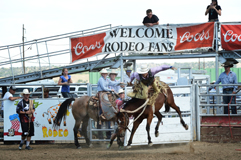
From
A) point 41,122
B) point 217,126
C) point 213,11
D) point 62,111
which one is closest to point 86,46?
point 62,111

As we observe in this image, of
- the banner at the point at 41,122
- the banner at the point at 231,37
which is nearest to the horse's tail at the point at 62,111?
the banner at the point at 41,122

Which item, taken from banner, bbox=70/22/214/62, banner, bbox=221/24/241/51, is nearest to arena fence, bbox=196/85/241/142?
banner, bbox=221/24/241/51

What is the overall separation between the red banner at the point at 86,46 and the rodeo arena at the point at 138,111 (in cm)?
4

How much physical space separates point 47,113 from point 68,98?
2.87 ft

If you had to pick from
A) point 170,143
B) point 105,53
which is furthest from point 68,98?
point 170,143

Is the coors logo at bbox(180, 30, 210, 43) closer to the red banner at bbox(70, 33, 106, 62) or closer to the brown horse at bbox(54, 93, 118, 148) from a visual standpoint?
the red banner at bbox(70, 33, 106, 62)

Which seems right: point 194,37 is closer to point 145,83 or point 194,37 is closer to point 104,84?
point 104,84

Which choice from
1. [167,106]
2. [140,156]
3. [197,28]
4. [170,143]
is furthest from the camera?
[197,28]

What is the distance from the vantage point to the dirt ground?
319 inches

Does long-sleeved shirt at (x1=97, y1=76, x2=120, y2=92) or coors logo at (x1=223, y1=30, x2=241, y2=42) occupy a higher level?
coors logo at (x1=223, y1=30, x2=241, y2=42)

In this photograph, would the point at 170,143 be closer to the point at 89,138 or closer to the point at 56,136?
the point at 89,138

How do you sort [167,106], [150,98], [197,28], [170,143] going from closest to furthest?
[150,98] → [167,106] → [170,143] → [197,28]

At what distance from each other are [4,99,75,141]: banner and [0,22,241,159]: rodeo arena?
0.03 metres

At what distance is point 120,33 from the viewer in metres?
12.4
